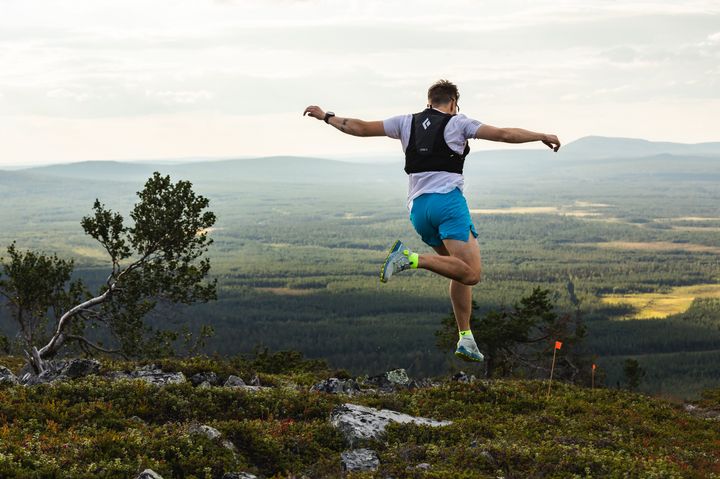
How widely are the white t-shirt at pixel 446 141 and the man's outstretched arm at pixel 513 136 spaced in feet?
0.55

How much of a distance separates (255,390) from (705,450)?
9217mm

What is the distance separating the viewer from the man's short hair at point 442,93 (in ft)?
35.0

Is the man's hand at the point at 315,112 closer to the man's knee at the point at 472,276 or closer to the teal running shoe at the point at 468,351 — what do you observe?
the man's knee at the point at 472,276

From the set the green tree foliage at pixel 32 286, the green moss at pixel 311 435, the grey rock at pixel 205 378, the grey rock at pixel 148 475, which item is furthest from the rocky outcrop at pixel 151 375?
Answer: the green tree foliage at pixel 32 286

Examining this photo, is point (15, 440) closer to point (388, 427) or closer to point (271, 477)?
point (271, 477)

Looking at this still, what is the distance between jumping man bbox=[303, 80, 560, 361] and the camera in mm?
10320

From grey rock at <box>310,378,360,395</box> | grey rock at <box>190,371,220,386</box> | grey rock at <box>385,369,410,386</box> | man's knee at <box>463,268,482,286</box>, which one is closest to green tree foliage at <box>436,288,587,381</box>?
grey rock at <box>385,369,410,386</box>

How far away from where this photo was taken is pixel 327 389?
60.2 ft

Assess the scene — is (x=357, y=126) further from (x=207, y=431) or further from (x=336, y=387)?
(x=336, y=387)

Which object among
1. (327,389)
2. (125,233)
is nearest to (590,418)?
(327,389)

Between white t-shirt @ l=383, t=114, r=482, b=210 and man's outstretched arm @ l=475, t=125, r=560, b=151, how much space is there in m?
0.17

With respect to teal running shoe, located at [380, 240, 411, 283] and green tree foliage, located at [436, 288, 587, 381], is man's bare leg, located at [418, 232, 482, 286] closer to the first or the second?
teal running shoe, located at [380, 240, 411, 283]

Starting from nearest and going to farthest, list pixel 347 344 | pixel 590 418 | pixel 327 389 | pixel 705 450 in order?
pixel 705 450 < pixel 590 418 < pixel 327 389 < pixel 347 344

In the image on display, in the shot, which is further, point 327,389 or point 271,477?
point 327,389
